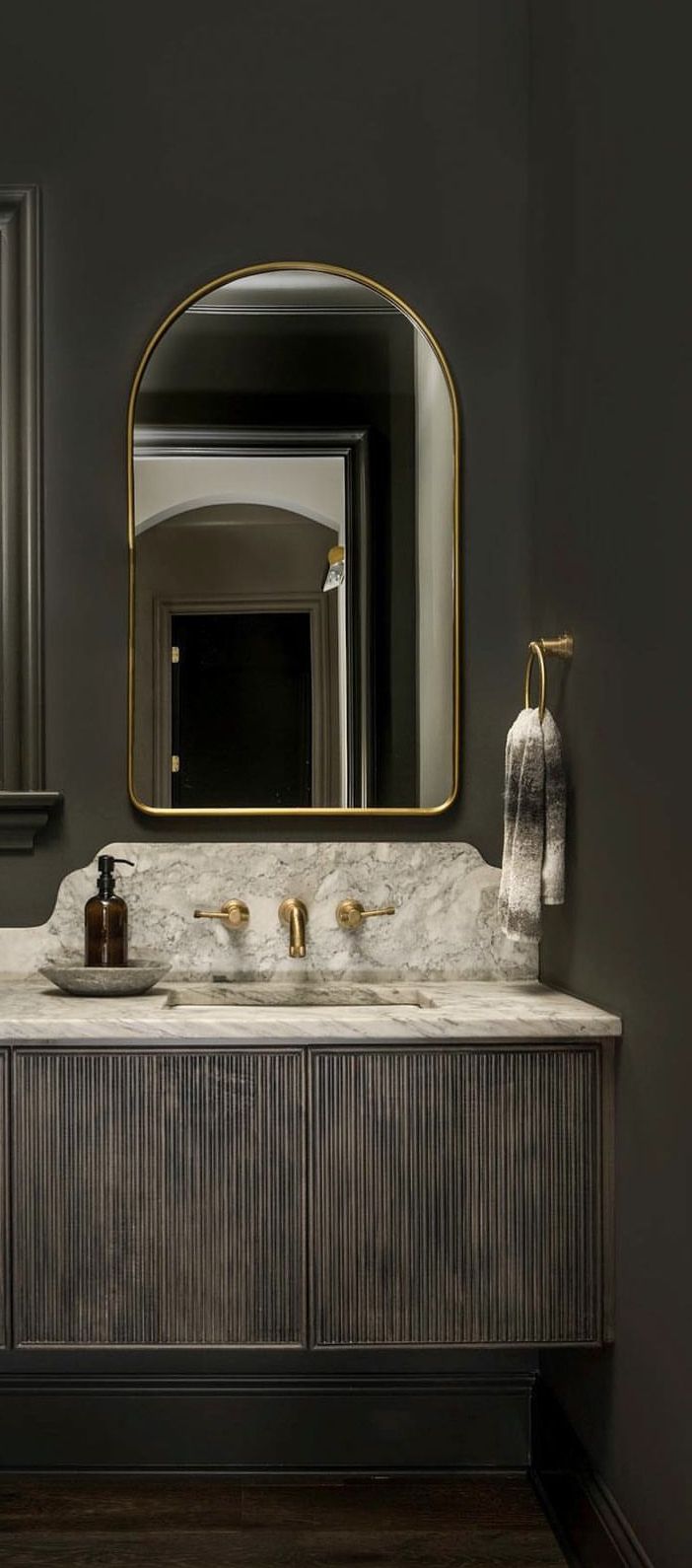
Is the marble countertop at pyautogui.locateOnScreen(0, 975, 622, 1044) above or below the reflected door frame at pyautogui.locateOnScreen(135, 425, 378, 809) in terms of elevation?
below

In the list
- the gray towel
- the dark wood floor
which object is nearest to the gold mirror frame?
the gray towel

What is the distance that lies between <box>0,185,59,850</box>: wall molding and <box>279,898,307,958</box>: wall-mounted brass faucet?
1.49 ft

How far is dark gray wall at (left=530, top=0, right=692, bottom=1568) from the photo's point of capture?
1.48 m

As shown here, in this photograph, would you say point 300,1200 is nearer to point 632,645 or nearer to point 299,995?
point 299,995

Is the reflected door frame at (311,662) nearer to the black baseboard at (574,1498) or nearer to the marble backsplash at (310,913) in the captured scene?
the marble backsplash at (310,913)

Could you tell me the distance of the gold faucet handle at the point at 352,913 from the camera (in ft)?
7.32

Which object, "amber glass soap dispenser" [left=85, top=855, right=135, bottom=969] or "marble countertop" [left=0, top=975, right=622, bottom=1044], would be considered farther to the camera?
"amber glass soap dispenser" [left=85, top=855, right=135, bottom=969]

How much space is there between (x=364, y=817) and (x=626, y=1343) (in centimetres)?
95

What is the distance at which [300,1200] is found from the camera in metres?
1.79

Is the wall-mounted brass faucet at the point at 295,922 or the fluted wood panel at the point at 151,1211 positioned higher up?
the wall-mounted brass faucet at the point at 295,922

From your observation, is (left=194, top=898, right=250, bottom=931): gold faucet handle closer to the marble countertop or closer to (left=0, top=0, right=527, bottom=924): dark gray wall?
(left=0, top=0, right=527, bottom=924): dark gray wall

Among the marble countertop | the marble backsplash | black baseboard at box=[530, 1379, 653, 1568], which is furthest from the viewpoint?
the marble backsplash

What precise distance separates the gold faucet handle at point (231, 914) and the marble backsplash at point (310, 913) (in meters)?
0.02

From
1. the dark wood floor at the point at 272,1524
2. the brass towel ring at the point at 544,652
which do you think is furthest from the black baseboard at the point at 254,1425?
the brass towel ring at the point at 544,652
